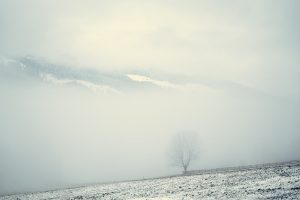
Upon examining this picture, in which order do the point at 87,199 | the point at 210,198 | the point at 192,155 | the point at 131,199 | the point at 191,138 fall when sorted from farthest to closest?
the point at 191,138, the point at 192,155, the point at 87,199, the point at 131,199, the point at 210,198

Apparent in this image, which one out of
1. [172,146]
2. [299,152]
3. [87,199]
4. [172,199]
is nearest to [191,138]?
[172,146]

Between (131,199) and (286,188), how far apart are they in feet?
50.8

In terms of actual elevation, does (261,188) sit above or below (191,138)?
below

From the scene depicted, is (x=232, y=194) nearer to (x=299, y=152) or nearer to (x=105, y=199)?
(x=105, y=199)

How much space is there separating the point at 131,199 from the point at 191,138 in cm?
10970

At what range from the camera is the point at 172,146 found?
135875 mm

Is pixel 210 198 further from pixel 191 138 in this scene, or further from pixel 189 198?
pixel 191 138

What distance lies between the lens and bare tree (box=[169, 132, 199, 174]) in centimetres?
13026

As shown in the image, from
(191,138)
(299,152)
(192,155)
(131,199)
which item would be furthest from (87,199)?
(299,152)

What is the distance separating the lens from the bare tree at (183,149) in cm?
13026

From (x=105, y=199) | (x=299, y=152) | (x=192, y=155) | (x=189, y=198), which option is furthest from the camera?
(x=299, y=152)

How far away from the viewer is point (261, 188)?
30484 millimetres

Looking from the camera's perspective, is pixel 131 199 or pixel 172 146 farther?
pixel 172 146

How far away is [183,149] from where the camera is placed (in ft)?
441
